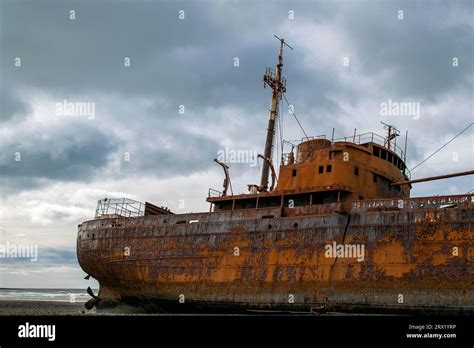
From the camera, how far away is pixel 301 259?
2066 centimetres

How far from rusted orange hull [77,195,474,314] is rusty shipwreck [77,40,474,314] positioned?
0.04 metres

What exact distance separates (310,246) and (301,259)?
0.69 meters

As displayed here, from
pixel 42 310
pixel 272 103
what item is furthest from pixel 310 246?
pixel 42 310

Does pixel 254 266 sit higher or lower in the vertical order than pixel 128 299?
higher

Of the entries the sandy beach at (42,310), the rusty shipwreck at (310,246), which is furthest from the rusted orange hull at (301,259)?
the sandy beach at (42,310)

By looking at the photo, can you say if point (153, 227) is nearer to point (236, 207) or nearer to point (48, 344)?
point (236, 207)

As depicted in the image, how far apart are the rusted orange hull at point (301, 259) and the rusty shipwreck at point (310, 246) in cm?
4

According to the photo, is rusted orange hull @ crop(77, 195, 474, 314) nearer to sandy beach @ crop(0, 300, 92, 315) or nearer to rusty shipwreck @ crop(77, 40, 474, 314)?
rusty shipwreck @ crop(77, 40, 474, 314)

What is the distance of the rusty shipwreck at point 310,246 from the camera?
18.0 m

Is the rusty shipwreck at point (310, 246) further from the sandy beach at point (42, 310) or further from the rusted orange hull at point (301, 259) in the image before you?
the sandy beach at point (42, 310)

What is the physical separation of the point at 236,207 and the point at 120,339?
53.2 feet

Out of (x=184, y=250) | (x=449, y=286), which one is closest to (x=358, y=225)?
(x=449, y=286)

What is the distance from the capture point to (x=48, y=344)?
9.25m

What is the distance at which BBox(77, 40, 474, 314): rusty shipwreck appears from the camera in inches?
711
